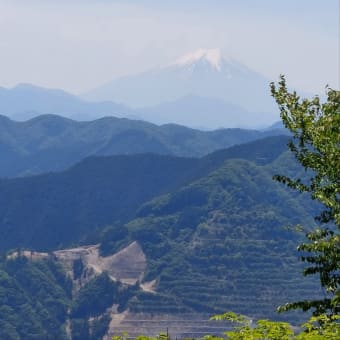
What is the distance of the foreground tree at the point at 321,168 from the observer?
2891 centimetres

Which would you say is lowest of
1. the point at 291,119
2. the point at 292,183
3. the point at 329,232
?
the point at 329,232

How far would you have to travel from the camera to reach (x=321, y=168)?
30.5 meters

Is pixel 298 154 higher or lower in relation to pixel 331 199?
higher

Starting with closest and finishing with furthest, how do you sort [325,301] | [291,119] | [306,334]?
[306,334] < [325,301] < [291,119]

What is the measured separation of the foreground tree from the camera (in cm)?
2891

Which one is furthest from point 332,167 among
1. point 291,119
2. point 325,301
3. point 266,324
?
point 266,324

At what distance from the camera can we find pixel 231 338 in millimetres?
23406

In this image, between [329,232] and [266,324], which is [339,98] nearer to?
[329,232]

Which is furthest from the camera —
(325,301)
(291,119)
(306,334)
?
(291,119)

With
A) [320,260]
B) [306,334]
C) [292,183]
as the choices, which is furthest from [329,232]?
[306,334]

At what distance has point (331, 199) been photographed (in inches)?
1164

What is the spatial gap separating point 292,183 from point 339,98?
163 inches

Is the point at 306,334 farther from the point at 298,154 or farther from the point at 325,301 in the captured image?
the point at 298,154

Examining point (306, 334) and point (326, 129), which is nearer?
point (306, 334)
